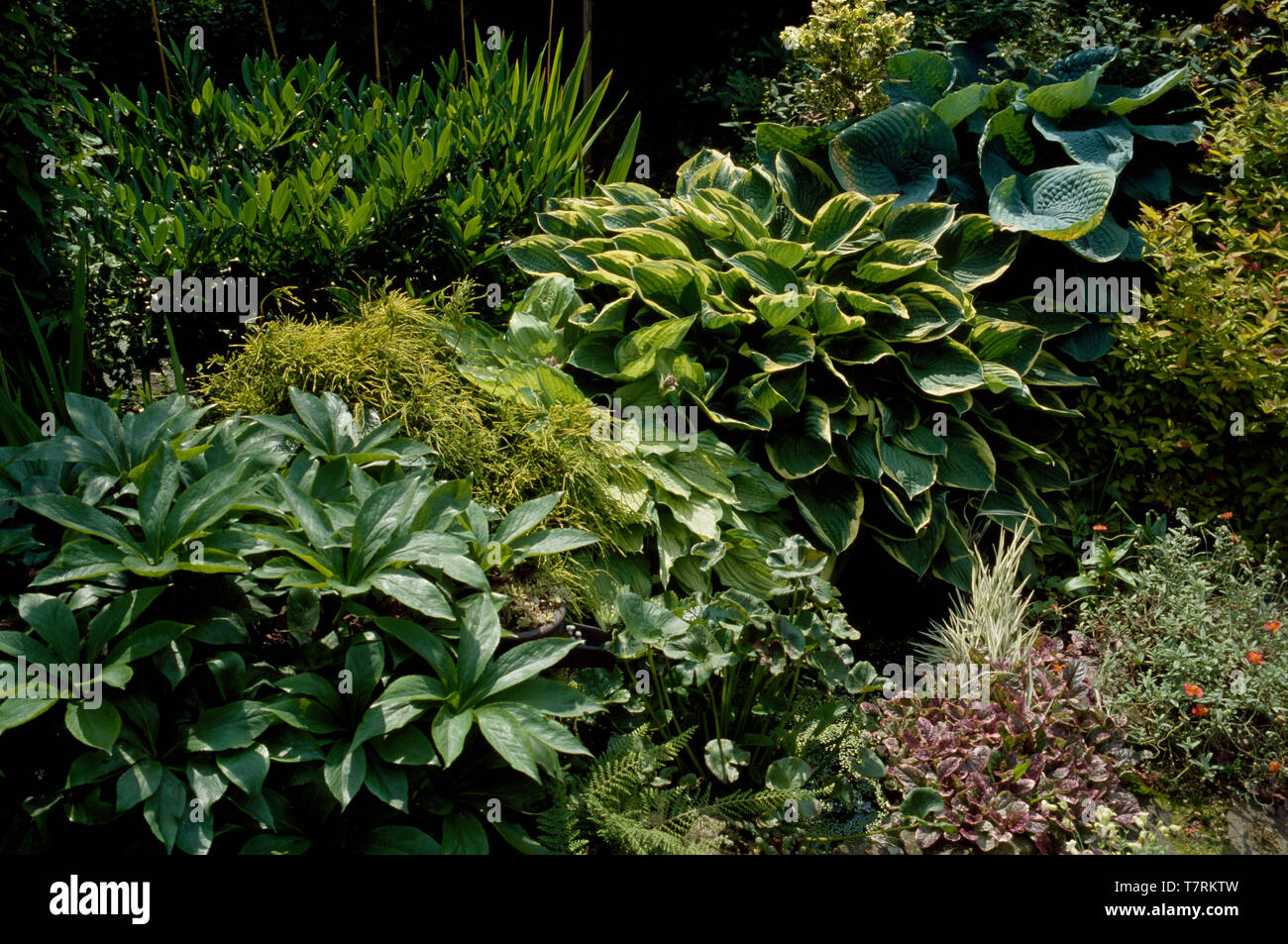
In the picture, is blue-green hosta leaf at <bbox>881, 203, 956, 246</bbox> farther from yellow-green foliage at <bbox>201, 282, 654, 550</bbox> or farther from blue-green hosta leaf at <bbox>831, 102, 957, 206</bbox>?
yellow-green foliage at <bbox>201, 282, 654, 550</bbox>

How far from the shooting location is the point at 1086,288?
3.93 m

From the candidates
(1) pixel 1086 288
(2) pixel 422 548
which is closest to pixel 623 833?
(2) pixel 422 548

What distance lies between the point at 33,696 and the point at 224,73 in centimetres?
677

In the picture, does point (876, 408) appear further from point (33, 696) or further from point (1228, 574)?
point (33, 696)

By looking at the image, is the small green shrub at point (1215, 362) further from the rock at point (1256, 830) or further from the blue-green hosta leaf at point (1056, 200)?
the rock at point (1256, 830)

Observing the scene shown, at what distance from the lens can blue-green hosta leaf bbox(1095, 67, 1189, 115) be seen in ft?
13.1

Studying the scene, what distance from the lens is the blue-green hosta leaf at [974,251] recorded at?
12.7 ft

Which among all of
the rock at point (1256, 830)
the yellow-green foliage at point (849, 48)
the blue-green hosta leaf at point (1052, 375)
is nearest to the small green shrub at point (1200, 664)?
the rock at point (1256, 830)

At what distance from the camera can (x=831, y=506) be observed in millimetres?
3566

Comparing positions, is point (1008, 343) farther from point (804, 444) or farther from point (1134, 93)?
point (1134, 93)

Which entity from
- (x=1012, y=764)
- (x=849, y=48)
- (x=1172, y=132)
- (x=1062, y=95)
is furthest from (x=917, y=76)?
(x=1012, y=764)

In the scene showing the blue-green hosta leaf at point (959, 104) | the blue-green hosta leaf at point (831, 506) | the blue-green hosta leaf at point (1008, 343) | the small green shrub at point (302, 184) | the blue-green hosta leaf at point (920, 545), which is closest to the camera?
the small green shrub at point (302, 184)

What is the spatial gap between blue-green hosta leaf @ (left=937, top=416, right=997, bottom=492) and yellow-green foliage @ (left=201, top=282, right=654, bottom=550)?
1.19 metres

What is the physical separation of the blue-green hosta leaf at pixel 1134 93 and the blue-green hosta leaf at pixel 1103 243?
0.52 m
